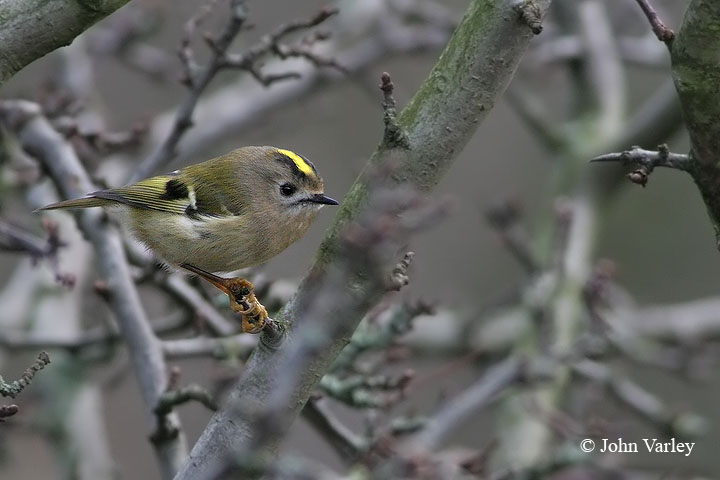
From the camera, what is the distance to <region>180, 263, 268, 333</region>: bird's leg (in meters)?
2.87

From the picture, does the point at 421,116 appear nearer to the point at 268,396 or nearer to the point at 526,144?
the point at 268,396

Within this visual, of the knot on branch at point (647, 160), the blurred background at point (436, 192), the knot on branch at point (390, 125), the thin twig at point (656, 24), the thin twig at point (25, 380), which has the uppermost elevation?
the thin twig at point (656, 24)

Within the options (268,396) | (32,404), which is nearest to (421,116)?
(268,396)

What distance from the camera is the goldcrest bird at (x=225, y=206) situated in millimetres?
3824

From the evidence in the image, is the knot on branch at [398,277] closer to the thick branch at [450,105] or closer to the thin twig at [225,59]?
the thick branch at [450,105]

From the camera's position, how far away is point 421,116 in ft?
8.30

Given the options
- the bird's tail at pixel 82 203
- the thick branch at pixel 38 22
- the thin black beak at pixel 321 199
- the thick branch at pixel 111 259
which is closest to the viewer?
the thick branch at pixel 38 22

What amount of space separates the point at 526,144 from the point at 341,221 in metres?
8.07

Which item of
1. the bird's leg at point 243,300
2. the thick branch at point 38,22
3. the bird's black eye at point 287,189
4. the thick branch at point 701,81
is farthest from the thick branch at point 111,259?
the thick branch at point 701,81

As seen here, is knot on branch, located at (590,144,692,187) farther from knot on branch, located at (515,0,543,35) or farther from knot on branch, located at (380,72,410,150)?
knot on branch, located at (380,72,410,150)

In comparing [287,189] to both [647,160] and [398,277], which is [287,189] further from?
[398,277]

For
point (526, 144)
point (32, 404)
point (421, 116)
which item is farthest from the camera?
point (526, 144)

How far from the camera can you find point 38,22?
2547 millimetres

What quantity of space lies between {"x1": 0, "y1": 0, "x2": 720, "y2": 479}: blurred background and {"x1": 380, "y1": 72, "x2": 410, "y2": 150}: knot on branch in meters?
2.65
